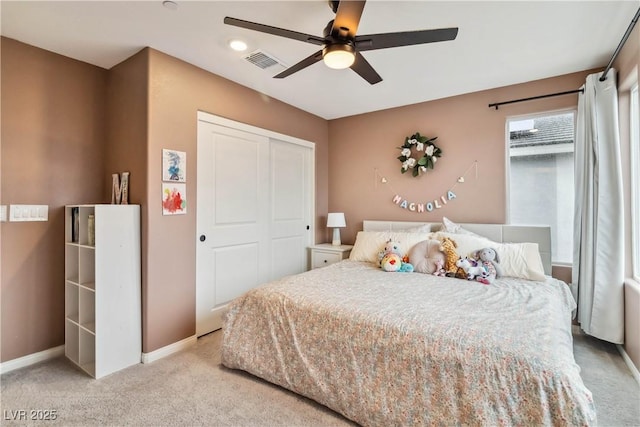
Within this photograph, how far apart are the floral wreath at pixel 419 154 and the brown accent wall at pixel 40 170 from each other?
3.25 m

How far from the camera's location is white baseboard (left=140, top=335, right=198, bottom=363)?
2420mm

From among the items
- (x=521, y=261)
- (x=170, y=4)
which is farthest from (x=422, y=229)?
(x=170, y=4)

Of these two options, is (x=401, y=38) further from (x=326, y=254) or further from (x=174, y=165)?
(x=326, y=254)

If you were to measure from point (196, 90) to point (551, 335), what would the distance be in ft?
10.1

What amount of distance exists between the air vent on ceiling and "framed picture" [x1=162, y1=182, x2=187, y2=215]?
1228mm

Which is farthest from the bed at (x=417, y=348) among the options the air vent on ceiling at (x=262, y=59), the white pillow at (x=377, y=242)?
the air vent on ceiling at (x=262, y=59)

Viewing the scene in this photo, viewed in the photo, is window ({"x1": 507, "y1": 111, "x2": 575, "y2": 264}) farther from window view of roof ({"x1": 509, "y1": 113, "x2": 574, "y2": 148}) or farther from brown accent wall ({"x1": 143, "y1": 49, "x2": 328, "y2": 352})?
brown accent wall ({"x1": 143, "y1": 49, "x2": 328, "y2": 352})

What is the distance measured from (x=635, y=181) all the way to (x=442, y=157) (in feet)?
5.34

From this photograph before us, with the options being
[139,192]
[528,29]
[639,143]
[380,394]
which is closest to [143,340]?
[139,192]

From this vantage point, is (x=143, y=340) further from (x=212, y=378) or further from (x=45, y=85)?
(x=45, y=85)

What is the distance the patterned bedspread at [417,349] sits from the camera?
4.25 ft

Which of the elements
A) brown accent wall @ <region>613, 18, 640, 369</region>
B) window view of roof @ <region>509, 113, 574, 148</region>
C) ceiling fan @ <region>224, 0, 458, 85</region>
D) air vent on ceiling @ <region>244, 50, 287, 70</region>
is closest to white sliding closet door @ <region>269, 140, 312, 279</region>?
air vent on ceiling @ <region>244, 50, 287, 70</region>

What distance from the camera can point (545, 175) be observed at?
3.09 m

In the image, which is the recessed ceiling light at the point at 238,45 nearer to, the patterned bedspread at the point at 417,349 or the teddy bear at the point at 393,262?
the patterned bedspread at the point at 417,349
